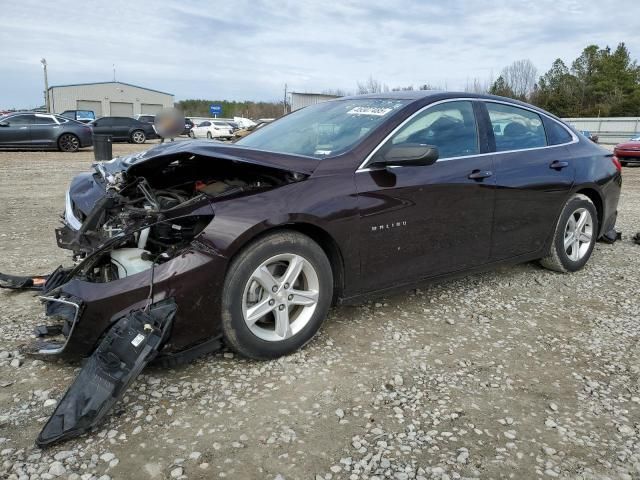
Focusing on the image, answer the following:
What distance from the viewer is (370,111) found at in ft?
12.3

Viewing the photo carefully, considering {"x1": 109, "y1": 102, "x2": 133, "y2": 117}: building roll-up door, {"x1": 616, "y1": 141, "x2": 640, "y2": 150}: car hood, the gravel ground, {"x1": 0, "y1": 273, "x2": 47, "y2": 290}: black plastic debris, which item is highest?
{"x1": 109, "y1": 102, "x2": 133, "y2": 117}: building roll-up door

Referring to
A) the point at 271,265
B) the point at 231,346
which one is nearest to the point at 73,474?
the point at 231,346

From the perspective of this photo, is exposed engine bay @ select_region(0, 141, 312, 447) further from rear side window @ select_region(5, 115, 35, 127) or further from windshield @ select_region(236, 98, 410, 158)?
rear side window @ select_region(5, 115, 35, 127)

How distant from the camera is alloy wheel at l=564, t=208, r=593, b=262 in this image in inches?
189

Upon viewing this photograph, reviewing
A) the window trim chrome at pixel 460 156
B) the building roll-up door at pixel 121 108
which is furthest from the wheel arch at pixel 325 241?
the building roll-up door at pixel 121 108

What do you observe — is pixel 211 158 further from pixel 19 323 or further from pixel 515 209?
pixel 515 209

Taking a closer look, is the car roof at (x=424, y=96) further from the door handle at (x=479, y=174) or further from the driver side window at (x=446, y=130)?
the door handle at (x=479, y=174)

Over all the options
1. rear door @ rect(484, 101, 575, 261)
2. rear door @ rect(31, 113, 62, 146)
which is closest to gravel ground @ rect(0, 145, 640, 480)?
rear door @ rect(484, 101, 575, 261)

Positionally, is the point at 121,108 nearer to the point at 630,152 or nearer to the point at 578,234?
the point at 630,152

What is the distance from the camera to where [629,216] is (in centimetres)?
808

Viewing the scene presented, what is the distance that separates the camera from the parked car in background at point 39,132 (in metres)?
17.3

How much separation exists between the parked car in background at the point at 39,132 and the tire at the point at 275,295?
17.4 metres

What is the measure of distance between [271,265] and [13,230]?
450 cm

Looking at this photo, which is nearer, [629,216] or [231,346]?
[231,346]
